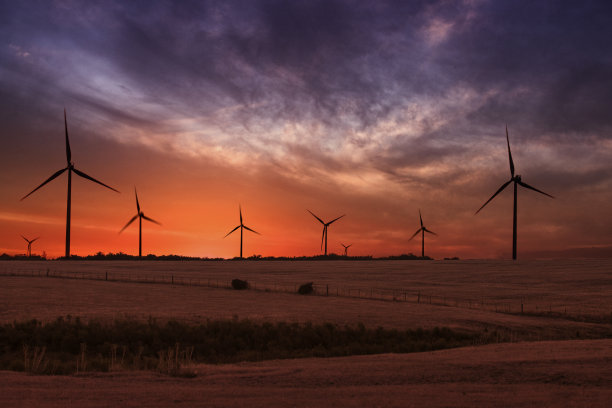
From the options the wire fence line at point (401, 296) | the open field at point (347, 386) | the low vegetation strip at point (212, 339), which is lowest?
the low vegetation strip at point (212, 339)

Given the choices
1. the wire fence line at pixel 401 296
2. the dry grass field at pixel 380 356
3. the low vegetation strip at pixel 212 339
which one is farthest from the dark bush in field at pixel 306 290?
the low vegetation strip at pixel 212 339

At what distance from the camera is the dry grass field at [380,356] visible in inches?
513

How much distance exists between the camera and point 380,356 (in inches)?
852

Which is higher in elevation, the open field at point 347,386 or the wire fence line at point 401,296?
the wire fence line at point 401,296

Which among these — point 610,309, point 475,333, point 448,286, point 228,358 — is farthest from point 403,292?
point 228,358

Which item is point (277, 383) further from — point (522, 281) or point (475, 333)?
point (522, 281)

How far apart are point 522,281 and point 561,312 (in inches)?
1153

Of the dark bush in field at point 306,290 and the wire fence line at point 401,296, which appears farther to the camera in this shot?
Result: the dark bush in field at point 306,290

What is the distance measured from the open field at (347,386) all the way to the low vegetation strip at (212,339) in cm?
1396

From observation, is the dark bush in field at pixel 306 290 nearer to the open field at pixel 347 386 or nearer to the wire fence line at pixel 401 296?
the wire fence line at pixel 401 296

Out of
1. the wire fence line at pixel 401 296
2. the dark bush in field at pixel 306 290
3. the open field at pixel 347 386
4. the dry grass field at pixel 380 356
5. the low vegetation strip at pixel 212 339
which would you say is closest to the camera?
the open field at pixel 347 386

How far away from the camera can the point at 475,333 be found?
3672 cm

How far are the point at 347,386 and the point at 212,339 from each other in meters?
20.9

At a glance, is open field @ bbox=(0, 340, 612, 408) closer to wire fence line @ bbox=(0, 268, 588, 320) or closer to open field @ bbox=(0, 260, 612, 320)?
open field @ bbox=(0, 260, 612, 320)
